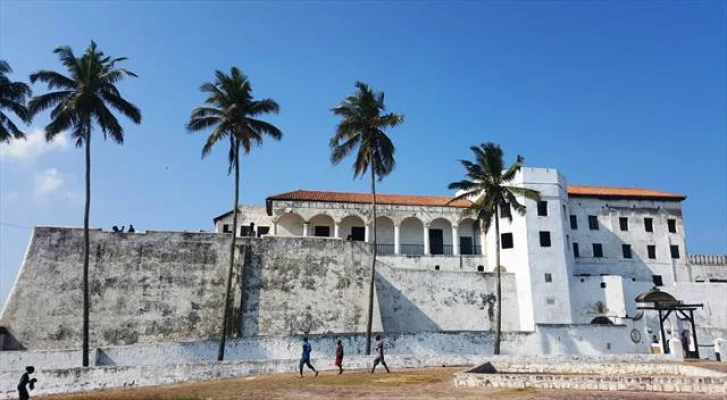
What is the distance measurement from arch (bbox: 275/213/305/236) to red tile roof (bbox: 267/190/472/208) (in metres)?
1.62

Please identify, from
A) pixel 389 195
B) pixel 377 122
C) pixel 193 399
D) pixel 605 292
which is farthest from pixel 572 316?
pixel 193 399

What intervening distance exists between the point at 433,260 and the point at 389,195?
7.17 meters

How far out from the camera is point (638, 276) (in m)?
38.1

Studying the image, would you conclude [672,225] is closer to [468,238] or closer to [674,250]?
[674,250]

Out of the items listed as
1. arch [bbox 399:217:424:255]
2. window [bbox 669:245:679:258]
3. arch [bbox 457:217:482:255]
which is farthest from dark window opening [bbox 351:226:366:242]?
window [bbox 669:245:679:258]

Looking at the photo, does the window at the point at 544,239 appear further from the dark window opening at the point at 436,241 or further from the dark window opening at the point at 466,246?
the dark window opening at the point at 436,241

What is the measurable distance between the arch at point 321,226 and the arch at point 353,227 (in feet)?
2.94

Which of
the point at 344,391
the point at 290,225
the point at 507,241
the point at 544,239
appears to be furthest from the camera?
the point at 290,225

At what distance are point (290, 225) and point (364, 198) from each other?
592 centimetres

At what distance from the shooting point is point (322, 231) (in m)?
37.1

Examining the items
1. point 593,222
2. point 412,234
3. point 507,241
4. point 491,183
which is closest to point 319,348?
point 491,183

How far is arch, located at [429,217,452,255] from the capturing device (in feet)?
125

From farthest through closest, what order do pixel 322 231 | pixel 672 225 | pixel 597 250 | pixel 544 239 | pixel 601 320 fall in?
pixel 672 225 → pixel 597 250 → pixel 322 231 → pixel 544 239 → pixel 601 320

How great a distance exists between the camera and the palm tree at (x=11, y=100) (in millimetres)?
22469
